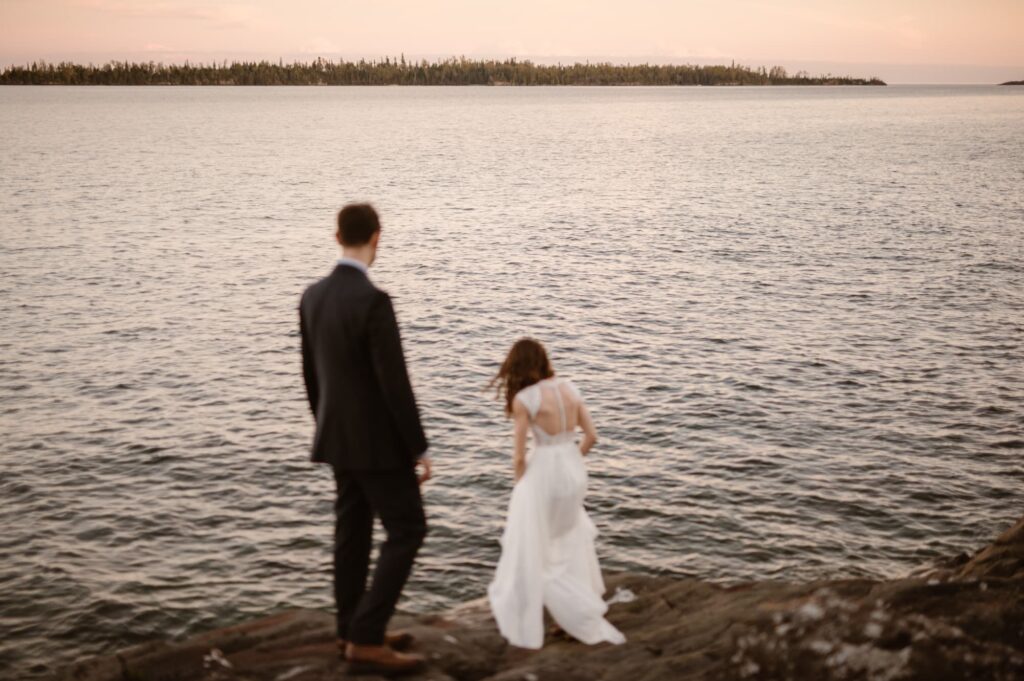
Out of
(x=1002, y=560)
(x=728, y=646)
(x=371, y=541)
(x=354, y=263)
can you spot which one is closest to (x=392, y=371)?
(x=354, y=263)

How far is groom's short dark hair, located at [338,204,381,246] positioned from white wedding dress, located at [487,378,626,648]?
86.8 inches

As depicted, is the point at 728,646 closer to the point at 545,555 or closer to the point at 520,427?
the point at 545,555

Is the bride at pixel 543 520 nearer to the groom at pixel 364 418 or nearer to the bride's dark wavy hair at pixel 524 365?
the bride's dark wavy hair at pixel 524 365

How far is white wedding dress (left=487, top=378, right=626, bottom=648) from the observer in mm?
7996

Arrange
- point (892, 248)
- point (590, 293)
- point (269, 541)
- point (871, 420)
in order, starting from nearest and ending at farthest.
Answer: point (269, 541)
point (871, 420)
point (590, 293)
point (892, 248)

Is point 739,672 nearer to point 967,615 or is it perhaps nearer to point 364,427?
point 967,615

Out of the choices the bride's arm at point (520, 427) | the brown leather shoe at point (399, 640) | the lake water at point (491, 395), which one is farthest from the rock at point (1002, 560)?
the brown leather shoe at point (399, 640)

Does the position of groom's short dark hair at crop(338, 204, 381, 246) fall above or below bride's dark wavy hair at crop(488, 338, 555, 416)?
above

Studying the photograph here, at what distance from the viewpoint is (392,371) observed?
20.7 ft

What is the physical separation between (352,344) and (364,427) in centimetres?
58

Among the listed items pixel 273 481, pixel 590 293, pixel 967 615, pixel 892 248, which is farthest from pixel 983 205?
pixel 967 615

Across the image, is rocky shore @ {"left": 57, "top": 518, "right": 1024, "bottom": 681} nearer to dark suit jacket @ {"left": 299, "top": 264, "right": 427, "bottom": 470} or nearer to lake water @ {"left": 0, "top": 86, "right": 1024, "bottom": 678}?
dark suit jacket @ {"left": 299, "top": 264, "right": 427, "bottom": 470}

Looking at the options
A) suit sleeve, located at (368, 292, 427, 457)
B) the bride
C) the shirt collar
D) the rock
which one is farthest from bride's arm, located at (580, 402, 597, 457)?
the rock

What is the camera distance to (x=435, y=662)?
7.34 meters
